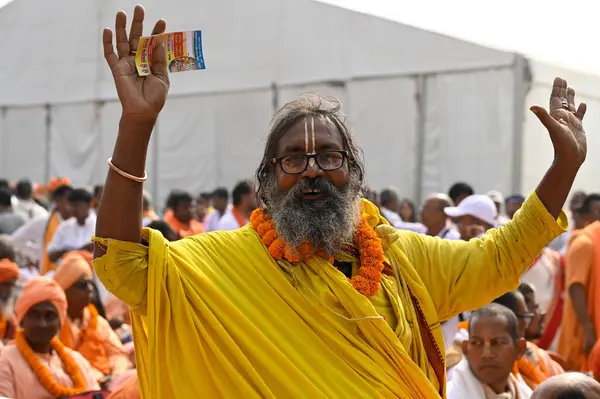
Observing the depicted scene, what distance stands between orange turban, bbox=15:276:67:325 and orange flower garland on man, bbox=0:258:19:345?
0.85 metres

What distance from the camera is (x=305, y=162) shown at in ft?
11.1

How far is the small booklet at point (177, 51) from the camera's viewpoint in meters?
3.00

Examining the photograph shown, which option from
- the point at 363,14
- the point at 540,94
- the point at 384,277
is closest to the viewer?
the point at 384,277

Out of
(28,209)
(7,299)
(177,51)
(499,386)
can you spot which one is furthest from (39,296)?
(28,209)

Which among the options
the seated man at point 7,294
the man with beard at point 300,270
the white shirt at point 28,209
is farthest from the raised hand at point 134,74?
the white shirt at point 28,209

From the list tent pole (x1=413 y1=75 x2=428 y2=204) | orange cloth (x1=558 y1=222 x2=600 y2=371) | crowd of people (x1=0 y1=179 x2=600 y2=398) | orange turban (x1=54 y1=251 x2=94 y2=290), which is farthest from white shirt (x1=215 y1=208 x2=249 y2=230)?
tent pole (x1=413 y1=75 x2=428 y2=204)

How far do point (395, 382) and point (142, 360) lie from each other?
0.76 m

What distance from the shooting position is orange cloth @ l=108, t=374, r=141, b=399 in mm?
4785

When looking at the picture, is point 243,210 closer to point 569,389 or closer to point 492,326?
point 492,326

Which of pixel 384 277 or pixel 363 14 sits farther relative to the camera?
pixel 363 14

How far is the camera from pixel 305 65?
16.8 metres

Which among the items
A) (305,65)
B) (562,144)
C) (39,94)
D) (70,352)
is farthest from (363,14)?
(562,144)

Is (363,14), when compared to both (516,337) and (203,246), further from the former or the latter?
(203,246)

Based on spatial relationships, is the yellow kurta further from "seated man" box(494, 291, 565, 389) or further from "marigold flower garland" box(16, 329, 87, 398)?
"marigold flower garland" box(16, 329, 87, 398)
